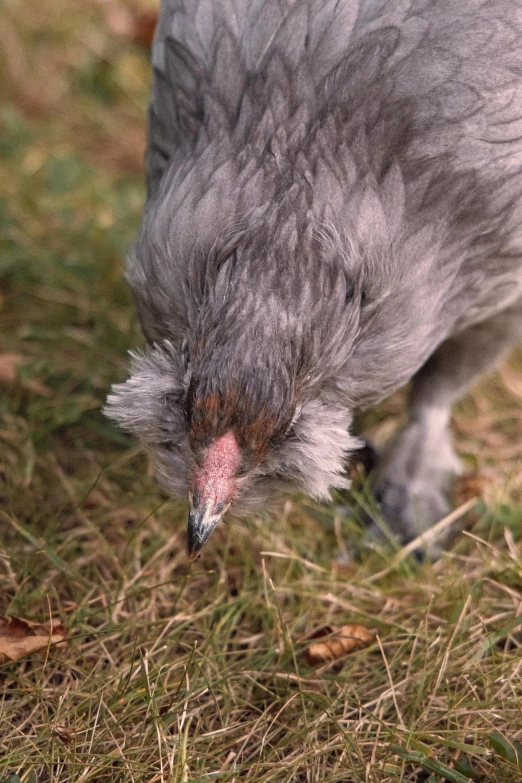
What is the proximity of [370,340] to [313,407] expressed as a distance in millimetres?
238

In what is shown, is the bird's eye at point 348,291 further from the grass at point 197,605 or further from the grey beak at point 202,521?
the grass at point 197,605

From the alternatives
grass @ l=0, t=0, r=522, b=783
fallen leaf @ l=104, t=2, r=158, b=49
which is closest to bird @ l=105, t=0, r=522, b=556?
grass @ l=0, t=0, r=522, b=783

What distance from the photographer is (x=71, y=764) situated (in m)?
2.13

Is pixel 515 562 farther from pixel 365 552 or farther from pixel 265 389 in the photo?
pixel 265 389

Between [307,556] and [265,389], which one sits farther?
[307,556]

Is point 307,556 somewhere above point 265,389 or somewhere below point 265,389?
below

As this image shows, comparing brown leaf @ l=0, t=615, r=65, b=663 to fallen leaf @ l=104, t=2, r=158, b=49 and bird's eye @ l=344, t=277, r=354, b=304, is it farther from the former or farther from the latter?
fallen leaf @ l=104, t=2, r=158, b=49

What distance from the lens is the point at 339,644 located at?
2629 millimetres

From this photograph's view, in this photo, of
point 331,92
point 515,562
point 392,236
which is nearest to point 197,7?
point 331,92

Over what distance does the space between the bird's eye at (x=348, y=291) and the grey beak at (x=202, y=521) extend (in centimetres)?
55

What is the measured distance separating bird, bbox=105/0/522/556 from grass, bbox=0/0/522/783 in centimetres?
56

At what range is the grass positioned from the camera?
7.41ft

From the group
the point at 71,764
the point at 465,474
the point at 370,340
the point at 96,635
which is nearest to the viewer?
the point at 71,764

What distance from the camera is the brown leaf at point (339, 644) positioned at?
261 cm
